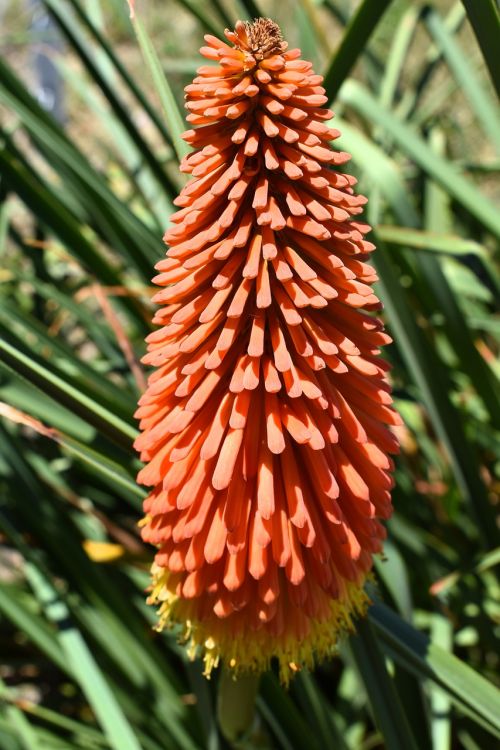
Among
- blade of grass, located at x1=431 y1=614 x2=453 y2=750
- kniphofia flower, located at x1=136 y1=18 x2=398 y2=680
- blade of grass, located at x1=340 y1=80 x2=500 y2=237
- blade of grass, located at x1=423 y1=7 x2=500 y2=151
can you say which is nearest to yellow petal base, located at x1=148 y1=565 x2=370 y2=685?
kniphofia flower, located at x1=136 y1=18 x2=398 y2=680

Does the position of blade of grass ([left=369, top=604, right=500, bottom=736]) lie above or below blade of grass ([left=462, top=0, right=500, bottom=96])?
below

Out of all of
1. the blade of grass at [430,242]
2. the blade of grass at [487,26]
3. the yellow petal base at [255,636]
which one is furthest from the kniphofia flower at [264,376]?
the blade of grass at [430,242]

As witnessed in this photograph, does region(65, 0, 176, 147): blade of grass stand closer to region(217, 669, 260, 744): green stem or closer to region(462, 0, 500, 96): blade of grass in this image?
region(462, 0, 500, 96): blade of grass

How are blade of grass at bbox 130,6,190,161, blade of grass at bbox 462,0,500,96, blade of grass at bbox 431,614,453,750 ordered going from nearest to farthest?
blade of grass at bbox 462,0,500,96, blade of grass at bbox 130,6,190,161, blade of grass at bbox 431,614,453,750

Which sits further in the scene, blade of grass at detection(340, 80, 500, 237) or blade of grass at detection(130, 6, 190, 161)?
blade of grass at detection(340, 80, 500, 237)

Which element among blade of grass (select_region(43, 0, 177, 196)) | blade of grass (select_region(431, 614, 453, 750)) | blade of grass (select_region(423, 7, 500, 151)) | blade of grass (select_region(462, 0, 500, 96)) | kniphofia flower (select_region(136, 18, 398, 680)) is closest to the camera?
kniphofia flower (select_region(136, 18, 398, 680))

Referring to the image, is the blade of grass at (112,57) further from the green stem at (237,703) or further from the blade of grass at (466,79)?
the green stem at (237,703)

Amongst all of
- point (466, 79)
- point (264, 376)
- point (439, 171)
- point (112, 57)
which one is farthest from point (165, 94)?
point (466, 79)

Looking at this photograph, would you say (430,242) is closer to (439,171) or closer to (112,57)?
(439,171)
